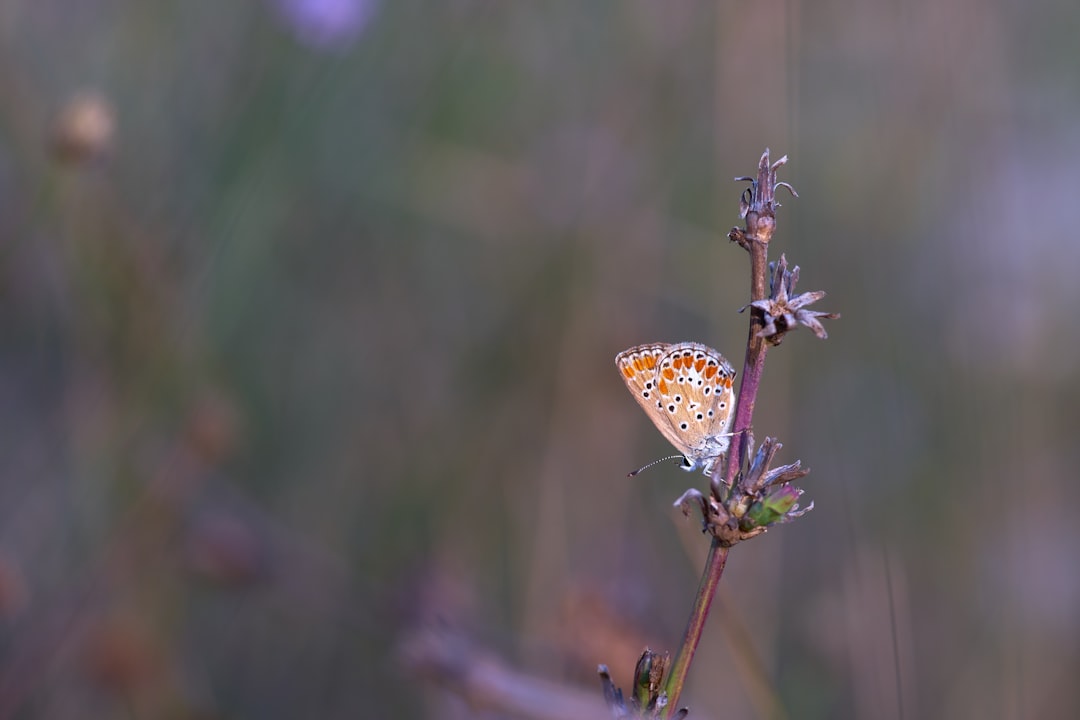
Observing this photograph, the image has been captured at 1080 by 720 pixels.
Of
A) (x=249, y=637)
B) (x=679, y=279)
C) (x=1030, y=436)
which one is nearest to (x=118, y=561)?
(x=249, y=637)

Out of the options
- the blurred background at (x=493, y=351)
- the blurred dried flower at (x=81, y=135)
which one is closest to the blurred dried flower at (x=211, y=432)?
the blurred background at (x=493, y=351)

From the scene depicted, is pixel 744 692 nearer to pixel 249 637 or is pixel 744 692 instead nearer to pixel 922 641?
pixel 922 641

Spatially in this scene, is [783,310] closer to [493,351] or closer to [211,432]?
[211,432]

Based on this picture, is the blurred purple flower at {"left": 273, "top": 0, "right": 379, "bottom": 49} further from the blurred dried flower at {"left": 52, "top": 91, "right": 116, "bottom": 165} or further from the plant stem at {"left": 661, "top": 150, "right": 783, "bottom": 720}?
the plant stem at {"left": 661, "top": 150, "right": 783, "bottom": 720}

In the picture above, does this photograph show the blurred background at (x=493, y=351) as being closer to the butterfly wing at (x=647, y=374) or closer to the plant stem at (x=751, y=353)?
the butterfly wing at (x=647, y=374)

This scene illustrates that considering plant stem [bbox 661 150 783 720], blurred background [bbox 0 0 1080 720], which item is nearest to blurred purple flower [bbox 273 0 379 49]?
blurred background [bbox 0 0 1080 720]

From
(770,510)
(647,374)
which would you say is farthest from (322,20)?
(770,510)

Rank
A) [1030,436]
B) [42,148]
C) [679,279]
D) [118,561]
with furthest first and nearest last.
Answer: [679,279] < [1030,436] < [42,148] < [118,561]
